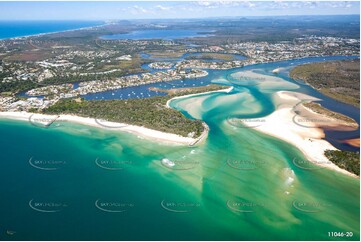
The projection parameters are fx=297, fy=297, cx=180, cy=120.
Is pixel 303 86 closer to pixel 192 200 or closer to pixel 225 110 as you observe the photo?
pixel 225 110

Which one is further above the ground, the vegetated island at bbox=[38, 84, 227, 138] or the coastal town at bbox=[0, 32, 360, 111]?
the coastal town at bbox=[0, 32, 360, 111]

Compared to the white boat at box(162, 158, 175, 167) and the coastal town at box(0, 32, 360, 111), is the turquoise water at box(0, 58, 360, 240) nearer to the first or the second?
the white boat at box(162, 158, 175, 167)

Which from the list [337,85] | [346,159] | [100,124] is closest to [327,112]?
[346,159]

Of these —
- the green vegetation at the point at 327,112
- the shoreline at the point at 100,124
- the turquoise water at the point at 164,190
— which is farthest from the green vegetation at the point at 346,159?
the shoreline at the point at 100,124

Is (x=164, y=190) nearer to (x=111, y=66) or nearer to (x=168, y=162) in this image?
(x=168, y=162)

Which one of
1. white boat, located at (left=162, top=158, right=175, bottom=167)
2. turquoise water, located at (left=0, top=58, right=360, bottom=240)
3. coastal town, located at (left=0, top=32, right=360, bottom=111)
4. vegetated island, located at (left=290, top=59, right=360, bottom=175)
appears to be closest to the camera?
turquoise water, located at (left=0, top=58, right=360, bottom=240)

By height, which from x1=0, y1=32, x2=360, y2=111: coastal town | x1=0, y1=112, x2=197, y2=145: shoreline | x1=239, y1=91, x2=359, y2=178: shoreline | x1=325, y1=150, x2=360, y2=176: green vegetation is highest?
x1=0, y1=32, x2=360, y2=111: coastal town

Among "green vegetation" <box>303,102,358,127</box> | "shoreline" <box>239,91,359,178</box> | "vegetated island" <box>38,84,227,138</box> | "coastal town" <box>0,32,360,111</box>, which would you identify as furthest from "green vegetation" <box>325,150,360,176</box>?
"coastal town" <box>0,32,360,111</box>
